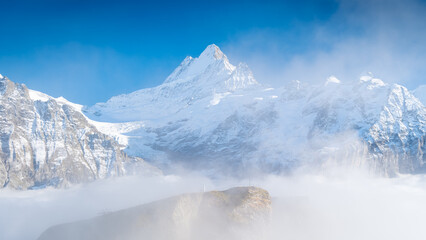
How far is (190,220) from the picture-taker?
113188mm

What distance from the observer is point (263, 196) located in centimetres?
12269

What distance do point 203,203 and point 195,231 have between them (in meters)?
8.90

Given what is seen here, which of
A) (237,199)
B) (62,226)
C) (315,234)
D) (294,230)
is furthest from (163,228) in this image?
(315,234)

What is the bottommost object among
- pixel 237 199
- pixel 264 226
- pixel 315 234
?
pixel 315 234

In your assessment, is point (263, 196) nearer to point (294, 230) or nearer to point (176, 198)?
A: point (176, 198)

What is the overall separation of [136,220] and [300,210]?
103m

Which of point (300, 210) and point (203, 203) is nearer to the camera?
point (203, 203)

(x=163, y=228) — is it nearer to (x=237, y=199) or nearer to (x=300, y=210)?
(x=237, y=199)

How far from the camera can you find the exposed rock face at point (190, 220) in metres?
110

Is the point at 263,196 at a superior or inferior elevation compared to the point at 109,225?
superior

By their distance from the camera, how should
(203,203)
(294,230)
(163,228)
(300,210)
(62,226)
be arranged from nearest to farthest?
(163,228) → (203,203) → (62,226) → (294,230) → (300,210)

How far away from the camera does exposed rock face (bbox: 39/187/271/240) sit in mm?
109750

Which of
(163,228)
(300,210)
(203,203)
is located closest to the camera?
(163,228)

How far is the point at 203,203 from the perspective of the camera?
117688mm
